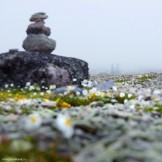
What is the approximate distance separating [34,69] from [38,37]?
14.3ft

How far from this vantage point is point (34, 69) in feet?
87.1

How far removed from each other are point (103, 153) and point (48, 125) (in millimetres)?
1230

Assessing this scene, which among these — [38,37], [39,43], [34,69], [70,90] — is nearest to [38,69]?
[34,69]

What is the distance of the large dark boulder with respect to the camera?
85.5ft

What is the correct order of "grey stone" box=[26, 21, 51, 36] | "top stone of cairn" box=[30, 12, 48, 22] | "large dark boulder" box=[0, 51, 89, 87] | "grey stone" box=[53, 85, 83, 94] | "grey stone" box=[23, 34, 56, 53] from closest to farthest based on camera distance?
1. "grey stone" box=[53, 85, 83, 94]
2. "large dark boulder" box=[0, 51, 89, 87]
3. "grey stone" box=[23, 34, 56, 53]
4. "grey stone" box=[26, 21, 51, 36]
5. "top stone of cairn" box=[30, 12, 48, 22]

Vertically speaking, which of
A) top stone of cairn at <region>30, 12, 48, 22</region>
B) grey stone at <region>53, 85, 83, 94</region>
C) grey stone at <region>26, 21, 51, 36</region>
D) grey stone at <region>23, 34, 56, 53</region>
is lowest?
grey stone at <region>53, 85, 83, 94</region>

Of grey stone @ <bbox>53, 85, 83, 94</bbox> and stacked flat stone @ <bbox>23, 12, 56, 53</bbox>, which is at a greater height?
stacked flat stone @ <bbox>23, 12, 56, 53</bbox>

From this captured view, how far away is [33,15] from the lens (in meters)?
31.4

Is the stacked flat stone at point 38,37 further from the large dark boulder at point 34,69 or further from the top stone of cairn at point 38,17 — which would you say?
the large dark boulder at point 34,69

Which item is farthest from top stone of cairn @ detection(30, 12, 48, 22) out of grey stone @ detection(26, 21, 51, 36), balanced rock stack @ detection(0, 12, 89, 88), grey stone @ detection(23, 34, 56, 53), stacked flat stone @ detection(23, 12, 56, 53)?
balanced rock stack @ detection(0, 12, 89, 88)

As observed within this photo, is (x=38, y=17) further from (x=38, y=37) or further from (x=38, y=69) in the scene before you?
(x=38, y=69)

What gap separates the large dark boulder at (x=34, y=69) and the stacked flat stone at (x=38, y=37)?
202 centimetres

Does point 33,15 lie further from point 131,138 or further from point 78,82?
point 131,138

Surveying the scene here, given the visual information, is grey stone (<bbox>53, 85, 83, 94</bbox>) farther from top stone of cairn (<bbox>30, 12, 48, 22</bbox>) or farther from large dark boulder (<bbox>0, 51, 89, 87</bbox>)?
top stone of cairn (<bbox>30, 12, 48, 22</bbox>)
